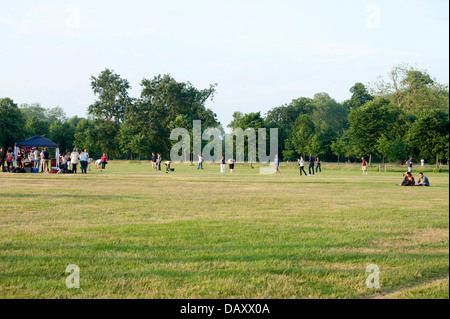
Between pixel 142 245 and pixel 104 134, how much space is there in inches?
3540

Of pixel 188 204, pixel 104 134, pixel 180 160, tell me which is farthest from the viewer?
A: pixel 104 134

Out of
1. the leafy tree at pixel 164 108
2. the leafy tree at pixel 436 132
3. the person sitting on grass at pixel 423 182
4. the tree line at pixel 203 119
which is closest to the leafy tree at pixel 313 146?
the tree line at pixel 203 119

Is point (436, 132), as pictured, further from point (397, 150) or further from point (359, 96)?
point (359, 96)

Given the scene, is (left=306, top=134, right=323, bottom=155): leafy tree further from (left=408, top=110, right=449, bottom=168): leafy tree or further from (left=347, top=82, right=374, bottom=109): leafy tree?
(left=408, top=110, right=449, bottom=168): leafy tree

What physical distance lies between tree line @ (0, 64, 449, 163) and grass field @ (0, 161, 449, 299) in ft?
178

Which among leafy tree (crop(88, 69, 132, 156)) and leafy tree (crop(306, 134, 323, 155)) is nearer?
leafy tree (crop(306, 134, 323, 155))

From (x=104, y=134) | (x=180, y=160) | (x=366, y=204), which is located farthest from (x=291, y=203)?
(x=104, y=134)

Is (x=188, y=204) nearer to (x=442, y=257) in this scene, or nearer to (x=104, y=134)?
(x=442, y=257)

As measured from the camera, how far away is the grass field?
545 centimetres

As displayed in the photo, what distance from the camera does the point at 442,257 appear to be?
7.14 m

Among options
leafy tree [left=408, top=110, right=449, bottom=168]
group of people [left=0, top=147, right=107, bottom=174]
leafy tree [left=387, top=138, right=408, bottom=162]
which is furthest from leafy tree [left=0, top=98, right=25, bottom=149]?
leafy tree [left=408, top=110, right=449, bottom=168]

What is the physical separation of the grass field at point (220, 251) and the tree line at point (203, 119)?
178 feet

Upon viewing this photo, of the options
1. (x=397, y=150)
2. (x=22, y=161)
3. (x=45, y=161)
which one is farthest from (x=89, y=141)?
(x=397, y=150)

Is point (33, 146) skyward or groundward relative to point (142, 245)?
skyward
